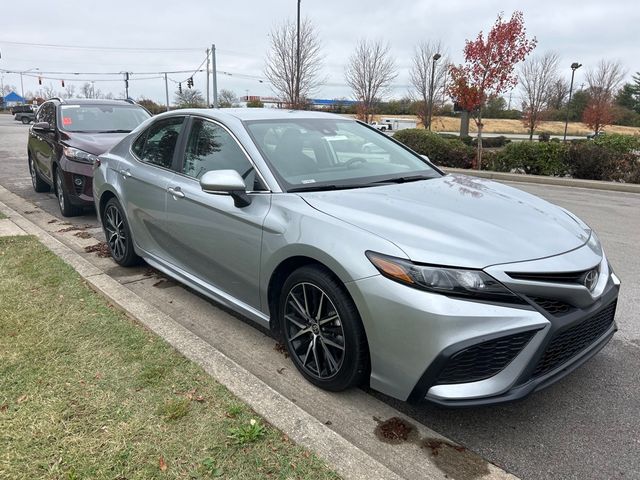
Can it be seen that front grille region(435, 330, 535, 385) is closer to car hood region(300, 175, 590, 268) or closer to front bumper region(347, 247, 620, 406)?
front bumper region(347, 247, 620, 406)

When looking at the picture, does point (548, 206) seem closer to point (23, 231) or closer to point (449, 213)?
point (449, 213)

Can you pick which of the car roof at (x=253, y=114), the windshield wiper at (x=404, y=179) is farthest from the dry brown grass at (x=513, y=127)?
A: the windshield wiper at (x=404, y=179)

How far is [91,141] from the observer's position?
7.43m

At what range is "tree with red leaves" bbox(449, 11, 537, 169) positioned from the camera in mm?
14844

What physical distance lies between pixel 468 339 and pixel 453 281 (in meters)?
0.27

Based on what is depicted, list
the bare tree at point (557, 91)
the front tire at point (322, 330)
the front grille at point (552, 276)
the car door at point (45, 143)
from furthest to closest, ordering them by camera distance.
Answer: the bare tree at point (557, 91), the car door at point (45, 143), the front tire at point (322, 330), the front grille at point (552, 276)

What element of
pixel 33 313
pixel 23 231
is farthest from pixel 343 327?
pixel 23 231

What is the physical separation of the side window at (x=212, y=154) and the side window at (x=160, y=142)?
0.26m

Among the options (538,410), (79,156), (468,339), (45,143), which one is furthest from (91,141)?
(538,410)

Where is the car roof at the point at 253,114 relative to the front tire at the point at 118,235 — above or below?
above

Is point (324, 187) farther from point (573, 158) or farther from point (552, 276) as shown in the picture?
point (573, 158)

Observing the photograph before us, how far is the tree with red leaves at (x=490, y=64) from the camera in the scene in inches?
584

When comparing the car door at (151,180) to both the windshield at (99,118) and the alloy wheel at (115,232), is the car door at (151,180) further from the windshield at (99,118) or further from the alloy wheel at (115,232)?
the windshield at (99,118)

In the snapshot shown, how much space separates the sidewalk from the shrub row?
40.8 ft
